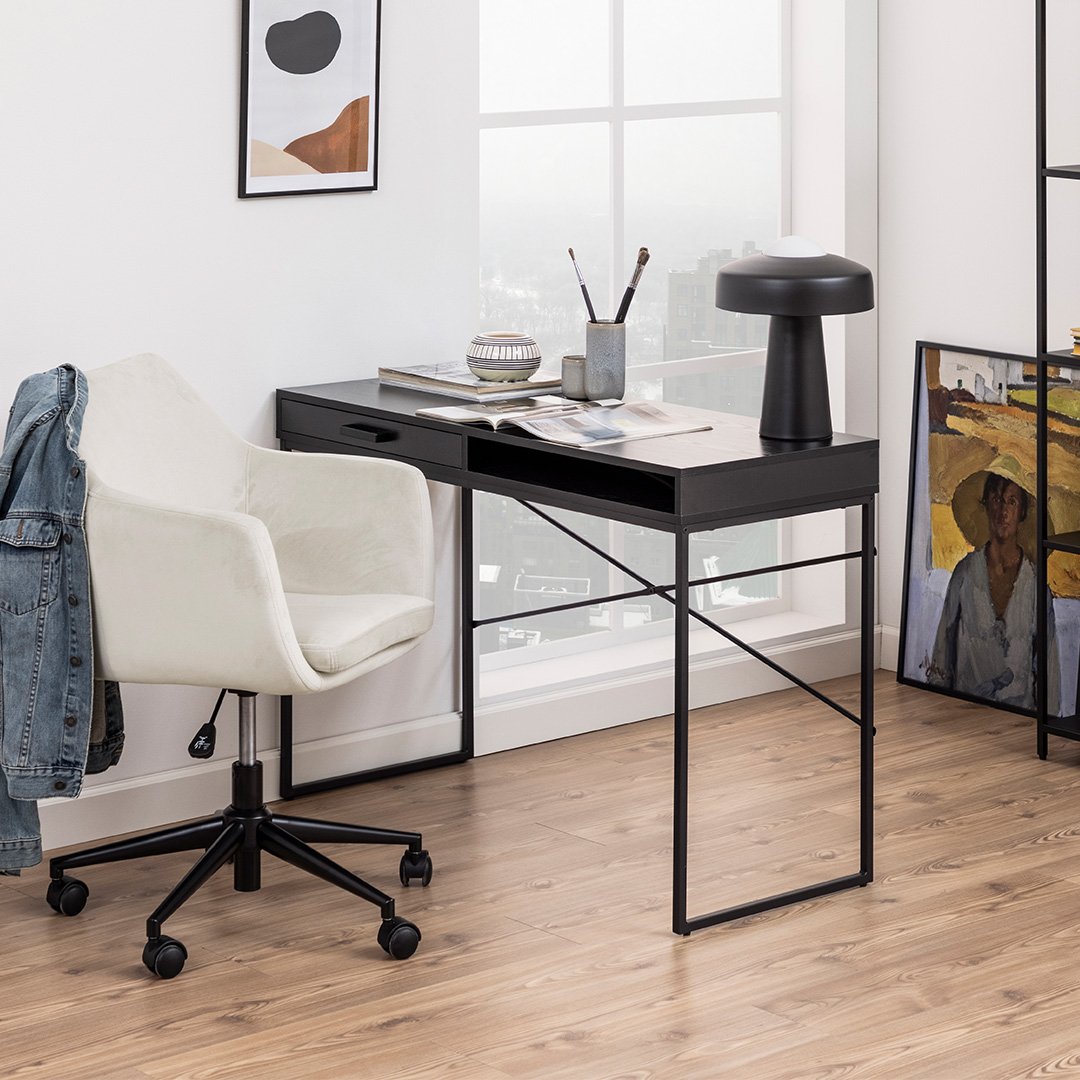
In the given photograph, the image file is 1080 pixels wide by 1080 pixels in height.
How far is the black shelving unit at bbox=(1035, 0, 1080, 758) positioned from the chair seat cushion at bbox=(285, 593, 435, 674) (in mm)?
1548

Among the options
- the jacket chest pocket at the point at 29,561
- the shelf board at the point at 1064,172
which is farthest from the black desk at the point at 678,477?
the shelf board at the point at 1064,172

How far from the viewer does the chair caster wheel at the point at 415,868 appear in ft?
11.1

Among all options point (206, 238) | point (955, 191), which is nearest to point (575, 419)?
point (206, 238)

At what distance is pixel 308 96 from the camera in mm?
3723

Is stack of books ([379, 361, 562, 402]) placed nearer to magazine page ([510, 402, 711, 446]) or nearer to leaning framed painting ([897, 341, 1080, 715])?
magazine page ([510, 402, 711, 446])

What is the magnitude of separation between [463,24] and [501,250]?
582 millimetres

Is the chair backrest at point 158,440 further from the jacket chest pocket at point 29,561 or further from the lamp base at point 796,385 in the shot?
the lamp base at point 796,385

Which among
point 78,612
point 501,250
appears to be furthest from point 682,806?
point 501,250

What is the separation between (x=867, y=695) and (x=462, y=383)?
103 cm

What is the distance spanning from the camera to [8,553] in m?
3.04

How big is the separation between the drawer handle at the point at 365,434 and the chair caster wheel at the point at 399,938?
3.31 ft

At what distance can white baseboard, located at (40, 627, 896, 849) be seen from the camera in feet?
12.0

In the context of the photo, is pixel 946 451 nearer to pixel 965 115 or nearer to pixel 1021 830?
pixel 965 115

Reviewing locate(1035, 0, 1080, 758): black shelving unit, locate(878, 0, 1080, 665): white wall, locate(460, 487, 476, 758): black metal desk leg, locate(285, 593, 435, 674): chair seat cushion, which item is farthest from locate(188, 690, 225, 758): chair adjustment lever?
locate(878, 0, 1080, 665): white wall
